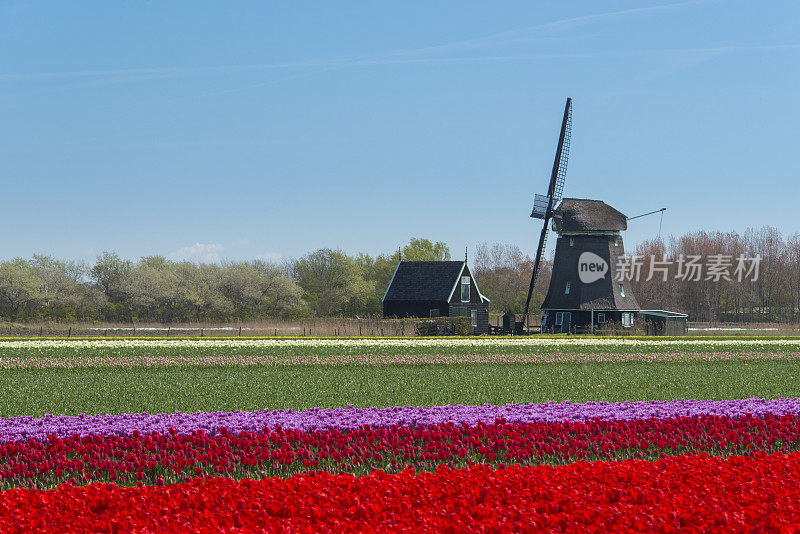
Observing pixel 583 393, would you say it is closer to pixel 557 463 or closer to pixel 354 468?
pixel 557 463

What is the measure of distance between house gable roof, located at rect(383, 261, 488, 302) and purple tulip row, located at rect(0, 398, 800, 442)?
36.4 m

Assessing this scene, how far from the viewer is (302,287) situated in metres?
Answer: 71.9

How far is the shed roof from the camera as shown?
42750mm

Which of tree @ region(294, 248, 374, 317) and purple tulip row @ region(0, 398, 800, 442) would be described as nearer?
purple tulip row @ region(0, 398, 800, 442)

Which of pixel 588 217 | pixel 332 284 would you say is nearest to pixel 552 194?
pixel 588 217

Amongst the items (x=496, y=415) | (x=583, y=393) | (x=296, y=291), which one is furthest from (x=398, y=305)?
(x=496, y=415)

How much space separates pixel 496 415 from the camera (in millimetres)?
10305

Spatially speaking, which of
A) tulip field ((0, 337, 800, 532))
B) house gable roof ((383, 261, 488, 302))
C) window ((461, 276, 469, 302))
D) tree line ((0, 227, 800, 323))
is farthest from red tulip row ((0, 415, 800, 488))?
tree line ((0, 227, 800, 323))

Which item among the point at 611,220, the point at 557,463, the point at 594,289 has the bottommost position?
the point at 557,463

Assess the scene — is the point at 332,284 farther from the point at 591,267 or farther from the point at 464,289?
the point at 591,267

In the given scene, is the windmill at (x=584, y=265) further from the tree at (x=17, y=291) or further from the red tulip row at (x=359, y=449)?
the tree at (x=17, y=291)

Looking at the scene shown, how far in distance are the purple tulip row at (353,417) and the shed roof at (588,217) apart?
3174 cm

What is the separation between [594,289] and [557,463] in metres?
35.4

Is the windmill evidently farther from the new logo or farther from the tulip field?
the tulip field
